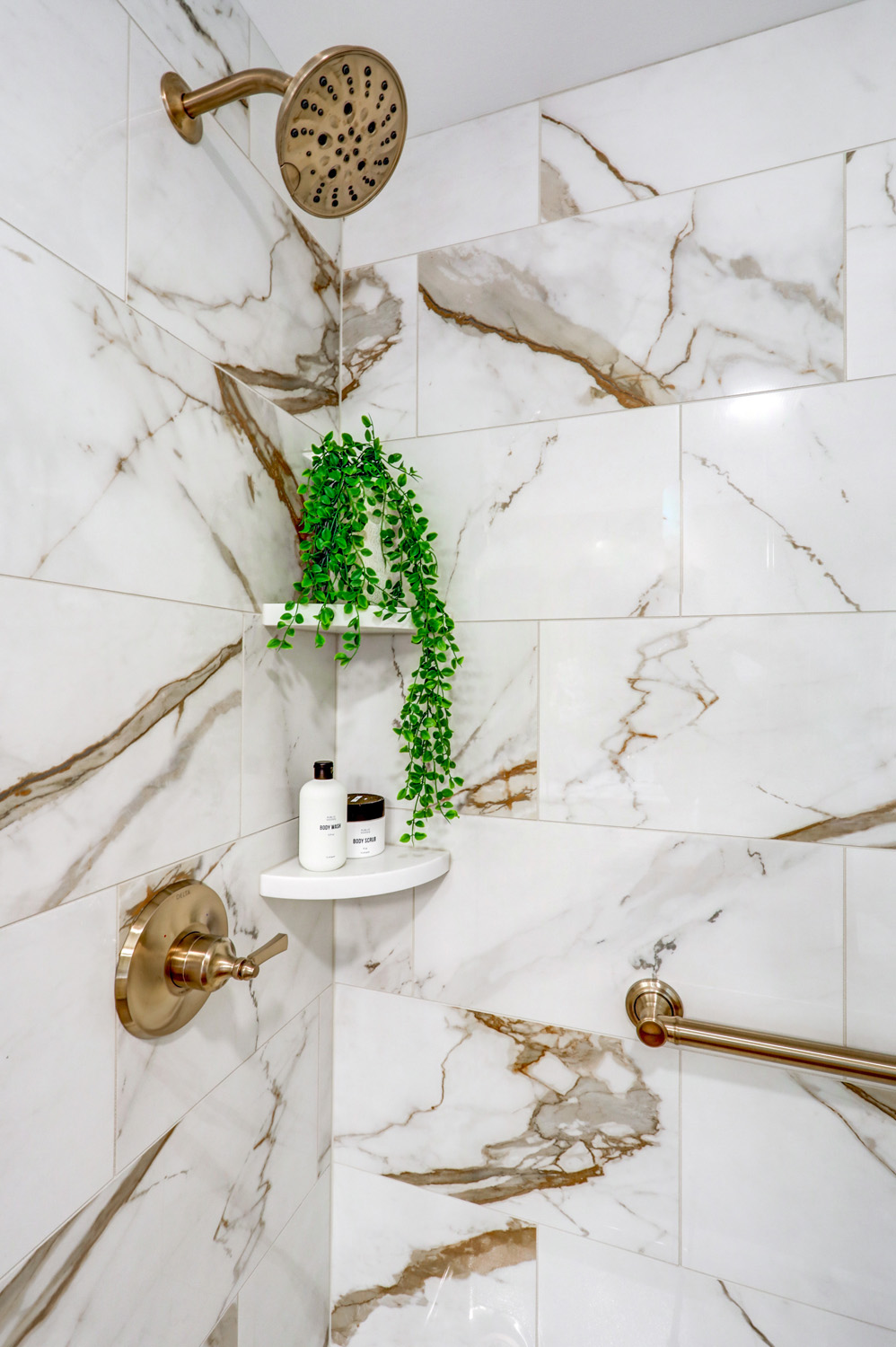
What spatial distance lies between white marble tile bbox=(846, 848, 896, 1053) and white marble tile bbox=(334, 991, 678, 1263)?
253 millimetres

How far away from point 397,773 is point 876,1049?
747 millimetres

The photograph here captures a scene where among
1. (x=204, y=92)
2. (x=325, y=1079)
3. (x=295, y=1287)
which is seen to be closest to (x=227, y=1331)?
(x=295, y=1287)

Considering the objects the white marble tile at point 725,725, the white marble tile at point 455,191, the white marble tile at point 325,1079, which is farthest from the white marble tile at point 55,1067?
the white marble tile at point 455,191

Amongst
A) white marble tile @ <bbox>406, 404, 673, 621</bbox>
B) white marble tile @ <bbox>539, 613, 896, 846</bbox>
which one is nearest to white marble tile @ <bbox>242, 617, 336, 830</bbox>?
white marble tile @ <bbox>406, 404, 673, 621</bbox>

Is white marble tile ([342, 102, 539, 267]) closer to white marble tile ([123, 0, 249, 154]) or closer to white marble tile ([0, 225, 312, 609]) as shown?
white marble tile ([123, 0, 249, 154])

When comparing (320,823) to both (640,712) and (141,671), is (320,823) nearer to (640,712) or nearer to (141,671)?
(141,671)

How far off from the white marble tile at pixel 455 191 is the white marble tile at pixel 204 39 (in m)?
0.27

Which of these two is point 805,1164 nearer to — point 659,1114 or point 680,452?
point 659,1114

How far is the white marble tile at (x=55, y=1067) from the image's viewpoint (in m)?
0.57

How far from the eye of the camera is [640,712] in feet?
3.18

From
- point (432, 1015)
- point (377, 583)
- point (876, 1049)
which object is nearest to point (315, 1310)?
point (432, 1015)

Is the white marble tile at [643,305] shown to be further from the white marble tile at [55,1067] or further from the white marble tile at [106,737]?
the white marble tile at [55,1067]

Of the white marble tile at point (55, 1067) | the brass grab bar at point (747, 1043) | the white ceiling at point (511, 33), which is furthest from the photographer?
the white ceiling at point (511, 33)

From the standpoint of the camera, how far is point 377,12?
0.92 meters
